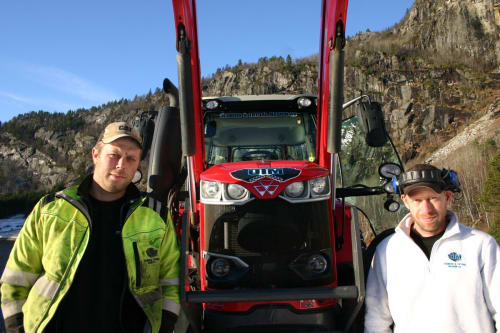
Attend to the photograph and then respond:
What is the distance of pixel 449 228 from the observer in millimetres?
2203

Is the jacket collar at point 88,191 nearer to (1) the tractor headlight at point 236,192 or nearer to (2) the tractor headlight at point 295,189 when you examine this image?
(1) the tractor headlight at point 236,192

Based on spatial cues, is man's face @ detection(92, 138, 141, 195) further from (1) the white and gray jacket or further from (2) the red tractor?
(1) the white and gray jacket

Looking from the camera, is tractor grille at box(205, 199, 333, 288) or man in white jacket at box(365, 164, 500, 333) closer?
man in white jacket at box(365, 164, 500, 333)

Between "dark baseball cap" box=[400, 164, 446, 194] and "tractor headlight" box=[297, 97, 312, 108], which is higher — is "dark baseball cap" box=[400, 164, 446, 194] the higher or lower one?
the lower one

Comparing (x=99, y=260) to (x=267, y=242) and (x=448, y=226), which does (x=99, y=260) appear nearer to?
(x=267, y=242)

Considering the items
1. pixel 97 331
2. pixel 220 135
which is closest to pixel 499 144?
pixel 220 135

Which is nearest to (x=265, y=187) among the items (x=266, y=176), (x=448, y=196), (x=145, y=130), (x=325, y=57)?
(x=266, y=176)

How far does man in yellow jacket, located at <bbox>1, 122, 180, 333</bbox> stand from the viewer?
6.61 ft

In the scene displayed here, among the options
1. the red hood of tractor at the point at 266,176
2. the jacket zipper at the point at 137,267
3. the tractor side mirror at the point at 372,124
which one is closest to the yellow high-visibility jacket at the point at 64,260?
the jacket zipper at the point at 137,267

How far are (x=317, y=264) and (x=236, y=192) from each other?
2.60ft

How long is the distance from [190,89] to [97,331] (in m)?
1.67

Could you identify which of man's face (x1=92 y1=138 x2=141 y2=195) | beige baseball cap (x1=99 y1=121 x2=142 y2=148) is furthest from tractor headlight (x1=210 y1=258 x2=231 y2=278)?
beige baseball cap (x1=99 y1=121 x2=142 y2=148)

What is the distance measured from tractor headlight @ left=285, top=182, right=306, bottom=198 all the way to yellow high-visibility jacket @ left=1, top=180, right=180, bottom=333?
3.11ft

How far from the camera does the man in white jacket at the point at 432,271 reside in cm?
204
